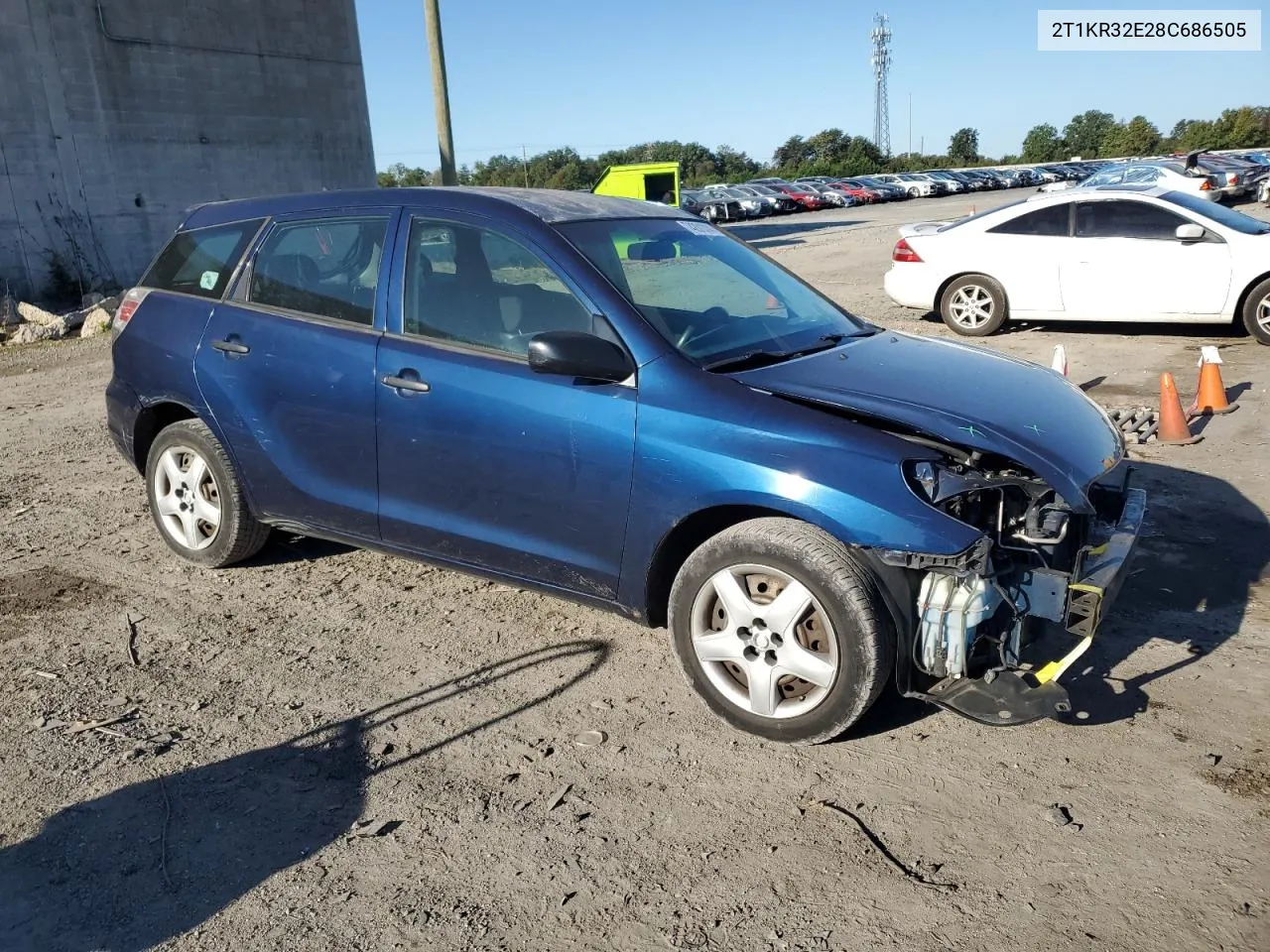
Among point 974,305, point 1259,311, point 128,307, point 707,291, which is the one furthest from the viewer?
point 974,305

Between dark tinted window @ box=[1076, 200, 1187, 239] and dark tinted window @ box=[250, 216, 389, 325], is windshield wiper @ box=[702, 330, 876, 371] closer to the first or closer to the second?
dark tinted window @ box=[250, 216, 389, 325]

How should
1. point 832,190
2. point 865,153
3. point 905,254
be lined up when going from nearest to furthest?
1. point 905,254
2. point 832,190
3. point 865,153

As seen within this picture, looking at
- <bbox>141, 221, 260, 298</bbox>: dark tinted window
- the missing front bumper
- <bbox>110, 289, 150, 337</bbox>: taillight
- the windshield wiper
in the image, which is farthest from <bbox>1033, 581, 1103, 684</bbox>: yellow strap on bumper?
<bbox>110, 289, 150, 337</bbox>: taillight

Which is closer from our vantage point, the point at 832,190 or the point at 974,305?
the point at 974,305

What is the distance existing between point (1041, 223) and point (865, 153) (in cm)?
9359

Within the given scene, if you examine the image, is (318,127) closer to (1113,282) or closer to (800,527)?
(1113,282)

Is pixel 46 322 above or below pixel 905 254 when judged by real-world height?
below

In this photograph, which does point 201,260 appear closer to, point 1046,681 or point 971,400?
point 971,400

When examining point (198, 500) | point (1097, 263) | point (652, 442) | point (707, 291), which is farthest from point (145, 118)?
point (652, 442)

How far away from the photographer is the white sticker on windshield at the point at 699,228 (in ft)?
16.1

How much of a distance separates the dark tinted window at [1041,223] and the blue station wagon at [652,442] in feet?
23.2

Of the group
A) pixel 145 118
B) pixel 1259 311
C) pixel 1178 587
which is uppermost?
pixel 145 118

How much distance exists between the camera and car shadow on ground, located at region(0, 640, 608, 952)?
9.30 ft

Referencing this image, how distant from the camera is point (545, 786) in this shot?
136 inches
